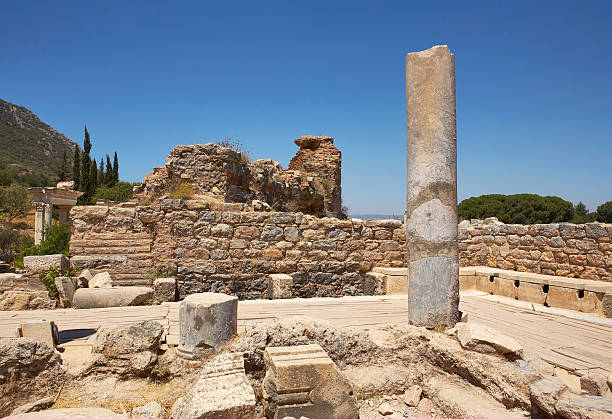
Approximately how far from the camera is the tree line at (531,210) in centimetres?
3206

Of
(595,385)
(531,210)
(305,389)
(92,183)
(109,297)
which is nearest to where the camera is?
(595,385)

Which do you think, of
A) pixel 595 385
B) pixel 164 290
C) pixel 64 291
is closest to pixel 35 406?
pixel 64 291

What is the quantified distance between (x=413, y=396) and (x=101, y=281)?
16.6 feet

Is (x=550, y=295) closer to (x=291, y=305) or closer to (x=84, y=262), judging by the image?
(x=291, y=305)

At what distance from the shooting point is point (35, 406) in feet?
11.3

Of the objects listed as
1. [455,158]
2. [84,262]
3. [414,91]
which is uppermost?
[414,91]

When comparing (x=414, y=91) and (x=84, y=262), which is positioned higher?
(x=414, y=91)

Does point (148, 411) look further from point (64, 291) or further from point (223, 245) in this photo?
point (223, 245)

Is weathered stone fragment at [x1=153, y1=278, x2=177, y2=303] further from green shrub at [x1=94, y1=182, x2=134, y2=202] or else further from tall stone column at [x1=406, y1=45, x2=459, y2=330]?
green shrub at [x1=94, y1=182, x2=134, y2=202]

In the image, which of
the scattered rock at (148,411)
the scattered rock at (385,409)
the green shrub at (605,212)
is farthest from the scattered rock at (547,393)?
the green shrub at (605,212)

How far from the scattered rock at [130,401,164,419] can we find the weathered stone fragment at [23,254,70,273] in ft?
12.6

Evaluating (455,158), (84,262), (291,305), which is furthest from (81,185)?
(455,158)

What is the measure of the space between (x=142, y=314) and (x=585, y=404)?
16.8 feet

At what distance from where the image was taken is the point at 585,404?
3002mm
